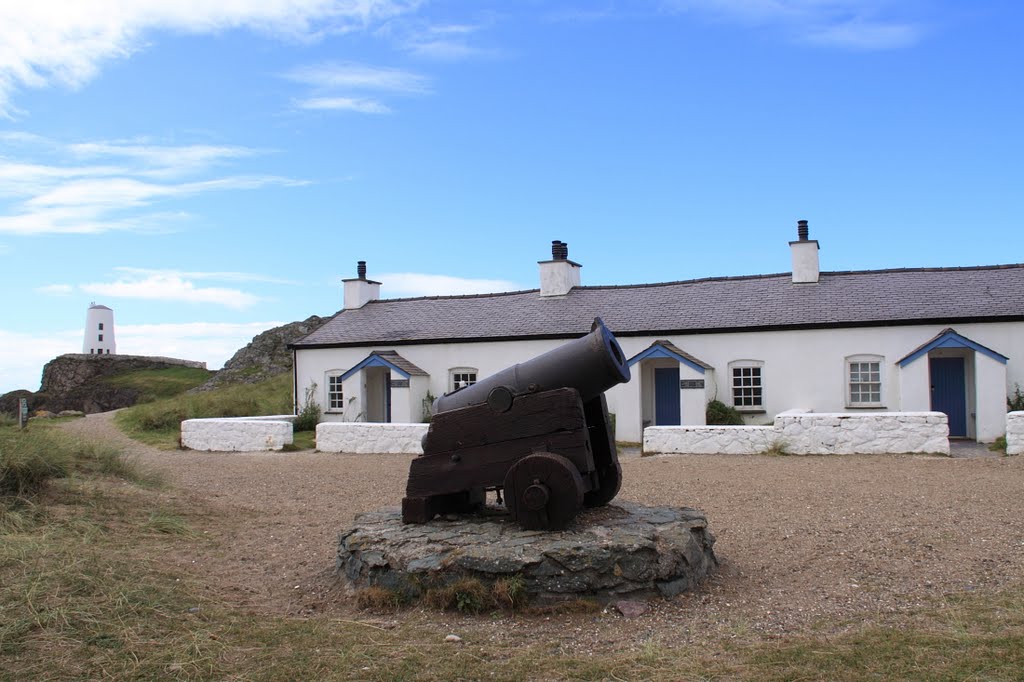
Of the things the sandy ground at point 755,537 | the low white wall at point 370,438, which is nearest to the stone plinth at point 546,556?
the sandy ground at point 755,537

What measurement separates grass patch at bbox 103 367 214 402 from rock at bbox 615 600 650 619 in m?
30.1

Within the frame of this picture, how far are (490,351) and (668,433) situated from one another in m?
6.36

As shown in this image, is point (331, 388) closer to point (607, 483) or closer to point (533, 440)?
point (607, 483)

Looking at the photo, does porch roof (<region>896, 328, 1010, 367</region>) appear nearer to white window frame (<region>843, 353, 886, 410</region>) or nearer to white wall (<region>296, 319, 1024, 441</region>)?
white wall (<region>296, 319, 1024, 441</region>)

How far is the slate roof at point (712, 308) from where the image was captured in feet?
57.6

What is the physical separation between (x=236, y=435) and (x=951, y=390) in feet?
48.5

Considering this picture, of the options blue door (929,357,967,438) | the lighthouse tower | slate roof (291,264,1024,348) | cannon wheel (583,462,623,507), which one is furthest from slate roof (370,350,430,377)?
the lighthouse tower

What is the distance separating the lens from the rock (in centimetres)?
552

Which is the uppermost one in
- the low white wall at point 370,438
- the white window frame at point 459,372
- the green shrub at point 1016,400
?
the white window frame at point 459,372

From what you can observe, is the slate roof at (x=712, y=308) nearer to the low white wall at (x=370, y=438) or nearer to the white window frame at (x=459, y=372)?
the white window frame at (x=459, y=372)

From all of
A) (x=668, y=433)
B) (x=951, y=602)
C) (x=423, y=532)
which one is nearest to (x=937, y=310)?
(x=668, y=433)

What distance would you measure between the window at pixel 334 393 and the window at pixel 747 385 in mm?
9969

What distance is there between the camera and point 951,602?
5695 millimetres

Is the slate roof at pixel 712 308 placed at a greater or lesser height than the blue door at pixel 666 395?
greater
